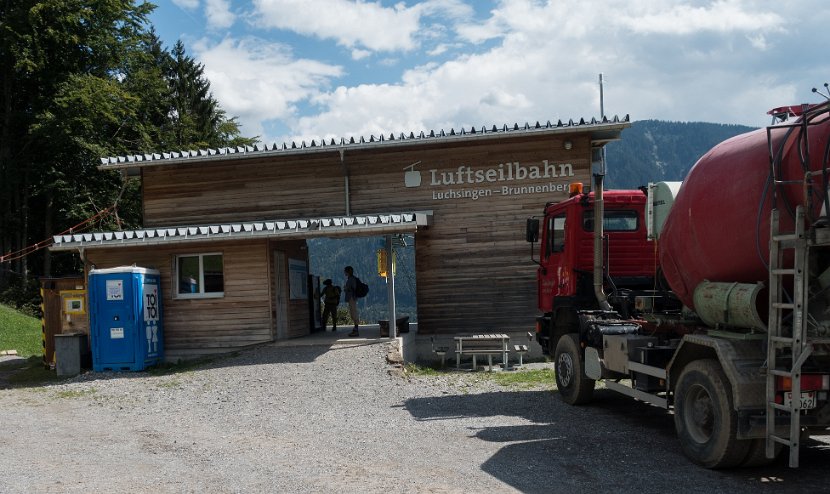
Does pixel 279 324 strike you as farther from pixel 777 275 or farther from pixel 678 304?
pixel 777 275

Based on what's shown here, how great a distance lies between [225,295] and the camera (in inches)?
620

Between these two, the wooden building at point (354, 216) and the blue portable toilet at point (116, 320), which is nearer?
the blue portable toilet at point (116, 320)

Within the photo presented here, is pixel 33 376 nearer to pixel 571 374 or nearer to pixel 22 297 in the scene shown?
pixel 571 374

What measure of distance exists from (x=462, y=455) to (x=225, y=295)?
32.7 feet

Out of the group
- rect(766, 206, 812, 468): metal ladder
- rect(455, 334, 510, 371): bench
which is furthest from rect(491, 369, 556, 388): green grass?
rect(766, 206, 812, 468): metal ladder

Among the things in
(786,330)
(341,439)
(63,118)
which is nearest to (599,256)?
(786,330)

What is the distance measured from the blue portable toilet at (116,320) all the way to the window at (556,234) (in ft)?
29.7

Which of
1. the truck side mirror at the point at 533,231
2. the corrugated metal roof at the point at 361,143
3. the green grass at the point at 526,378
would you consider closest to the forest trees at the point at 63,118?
the corrugated metal roof at the point at 361,143

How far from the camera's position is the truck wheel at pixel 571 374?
31.7 ft

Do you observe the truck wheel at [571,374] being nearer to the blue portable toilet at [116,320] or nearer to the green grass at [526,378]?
the green grass at [526,378]

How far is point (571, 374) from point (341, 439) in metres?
3.67

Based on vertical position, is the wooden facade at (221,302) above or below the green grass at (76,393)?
above

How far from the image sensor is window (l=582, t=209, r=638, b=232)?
10.0 m

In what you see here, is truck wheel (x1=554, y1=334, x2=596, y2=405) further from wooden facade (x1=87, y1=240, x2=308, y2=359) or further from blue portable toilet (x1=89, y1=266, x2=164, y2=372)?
blue portable toilet (x1=89, y1=266, x2=164, y2=372)
